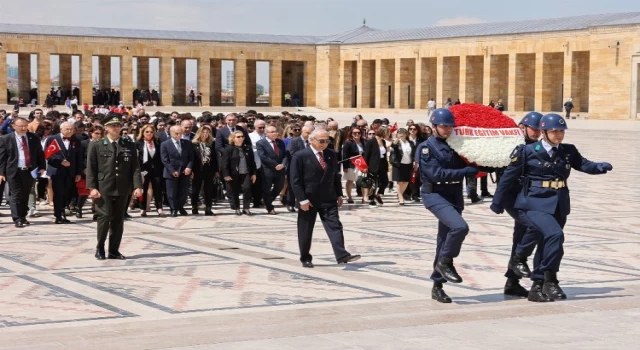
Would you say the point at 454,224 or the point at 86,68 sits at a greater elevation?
the point at 86,68

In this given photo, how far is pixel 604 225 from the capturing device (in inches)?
618

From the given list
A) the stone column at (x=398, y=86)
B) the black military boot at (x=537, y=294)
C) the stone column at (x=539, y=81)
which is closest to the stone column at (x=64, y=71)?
the stone column at (x=398, y=86)

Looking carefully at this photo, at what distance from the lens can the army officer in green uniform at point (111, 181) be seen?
12.3 metres

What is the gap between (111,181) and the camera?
12312 mm

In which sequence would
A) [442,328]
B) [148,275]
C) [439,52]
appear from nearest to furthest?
[442,328], [148,275], [439,52]

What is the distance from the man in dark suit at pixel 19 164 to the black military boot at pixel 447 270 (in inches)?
305

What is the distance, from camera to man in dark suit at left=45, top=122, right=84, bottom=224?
15758mm

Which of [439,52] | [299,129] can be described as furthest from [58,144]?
[439,52]

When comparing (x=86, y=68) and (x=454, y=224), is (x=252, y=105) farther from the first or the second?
(x=454, y=224)

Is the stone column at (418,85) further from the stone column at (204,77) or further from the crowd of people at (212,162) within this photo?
the crowd of people at (212,162)

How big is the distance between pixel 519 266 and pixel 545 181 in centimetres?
77

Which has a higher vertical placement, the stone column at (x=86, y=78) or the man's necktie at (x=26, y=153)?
the stone column at (x=86, y=78)

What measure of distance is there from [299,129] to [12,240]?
6491 millimetres

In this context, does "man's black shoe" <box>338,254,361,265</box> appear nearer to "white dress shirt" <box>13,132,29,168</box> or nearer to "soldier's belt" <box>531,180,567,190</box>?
"soldier's belt" <box>531,180,567,190</box>
